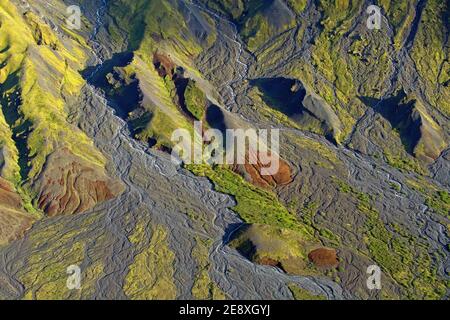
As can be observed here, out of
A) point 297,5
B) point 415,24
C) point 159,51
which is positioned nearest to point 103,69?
point 159,51

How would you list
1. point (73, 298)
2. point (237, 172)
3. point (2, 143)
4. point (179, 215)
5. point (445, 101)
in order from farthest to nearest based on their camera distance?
1. point (445, 101)
2. point (237, 172)
3. point (2, 143)
4. point (179, 215)
5. point (73, 298)

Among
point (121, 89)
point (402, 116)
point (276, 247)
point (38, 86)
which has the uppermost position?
point (402, 116)

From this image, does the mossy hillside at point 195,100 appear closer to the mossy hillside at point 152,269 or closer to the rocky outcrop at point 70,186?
the rocky outcrop at point 70,186

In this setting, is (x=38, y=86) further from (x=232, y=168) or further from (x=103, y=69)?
(x=232, y=168)

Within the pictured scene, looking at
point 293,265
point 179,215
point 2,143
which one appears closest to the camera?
point 293,265

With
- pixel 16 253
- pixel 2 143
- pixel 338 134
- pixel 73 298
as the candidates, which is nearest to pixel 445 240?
pixel 338 134

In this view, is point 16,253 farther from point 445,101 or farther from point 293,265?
point 445,101
